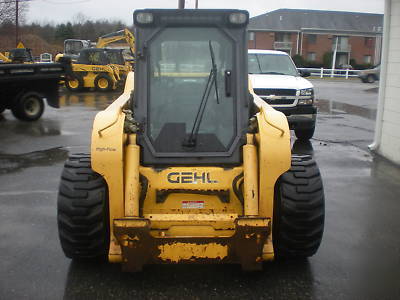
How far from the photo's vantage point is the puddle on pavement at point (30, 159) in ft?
27.0

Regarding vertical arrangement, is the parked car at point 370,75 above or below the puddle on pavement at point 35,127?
above

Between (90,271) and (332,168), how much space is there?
5109 millimetres

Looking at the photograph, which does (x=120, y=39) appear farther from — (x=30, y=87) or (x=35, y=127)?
(x=35, y=127)

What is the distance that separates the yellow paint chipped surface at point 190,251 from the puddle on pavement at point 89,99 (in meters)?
13.4

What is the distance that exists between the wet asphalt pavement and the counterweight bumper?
1.05ft

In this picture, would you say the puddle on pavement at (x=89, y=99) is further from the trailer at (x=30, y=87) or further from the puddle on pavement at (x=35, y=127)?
the puddle on pavement at (x=35, y=127)

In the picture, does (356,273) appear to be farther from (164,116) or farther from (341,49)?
(341,49)

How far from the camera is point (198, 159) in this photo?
13.4ft

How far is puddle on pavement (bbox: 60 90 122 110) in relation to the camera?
697 inches

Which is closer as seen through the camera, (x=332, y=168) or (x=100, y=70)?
(x=332, y=168)

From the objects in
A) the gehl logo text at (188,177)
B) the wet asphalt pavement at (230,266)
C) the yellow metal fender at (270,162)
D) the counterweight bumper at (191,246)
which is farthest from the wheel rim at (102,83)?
the counterweight bumper at (191,246)

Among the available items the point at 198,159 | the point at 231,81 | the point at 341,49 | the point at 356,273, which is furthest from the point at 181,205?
the point at 341,49

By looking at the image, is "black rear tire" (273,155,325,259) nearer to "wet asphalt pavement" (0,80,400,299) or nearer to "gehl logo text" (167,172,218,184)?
"wet asphalt pavement" (0,80,400,299)

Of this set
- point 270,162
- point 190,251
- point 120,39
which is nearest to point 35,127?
point 190,251
